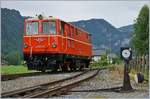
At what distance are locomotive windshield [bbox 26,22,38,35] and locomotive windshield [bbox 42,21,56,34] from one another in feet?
1.70

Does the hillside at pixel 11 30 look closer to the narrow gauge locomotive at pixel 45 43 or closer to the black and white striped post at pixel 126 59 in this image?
the narrow gauge locomotive at pixel 45 43

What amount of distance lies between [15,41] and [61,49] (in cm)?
11474

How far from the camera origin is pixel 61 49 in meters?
27.0

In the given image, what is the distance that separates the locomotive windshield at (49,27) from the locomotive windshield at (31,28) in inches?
20.5

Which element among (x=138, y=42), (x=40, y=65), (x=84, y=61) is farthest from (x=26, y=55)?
(x=138, y=42)

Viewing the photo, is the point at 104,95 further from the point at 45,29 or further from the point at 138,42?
the point at 138,42

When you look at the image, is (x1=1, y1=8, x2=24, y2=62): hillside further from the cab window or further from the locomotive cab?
the cab window

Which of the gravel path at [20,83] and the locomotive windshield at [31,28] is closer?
the gravel path at [20,83]

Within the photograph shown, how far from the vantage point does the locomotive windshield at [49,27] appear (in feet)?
87.9

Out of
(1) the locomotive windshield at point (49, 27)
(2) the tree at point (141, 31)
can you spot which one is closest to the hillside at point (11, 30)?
(2) the tree at point (141, 31)

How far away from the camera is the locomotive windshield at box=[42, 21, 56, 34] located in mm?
26806

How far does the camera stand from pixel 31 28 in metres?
27.4

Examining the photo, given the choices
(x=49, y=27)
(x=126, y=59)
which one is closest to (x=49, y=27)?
(x=49, y=27)

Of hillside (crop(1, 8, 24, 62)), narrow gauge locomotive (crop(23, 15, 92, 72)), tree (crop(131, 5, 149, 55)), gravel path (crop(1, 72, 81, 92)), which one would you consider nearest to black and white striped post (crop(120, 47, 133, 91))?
gravel path (crop(1, 72, 81, 92))
